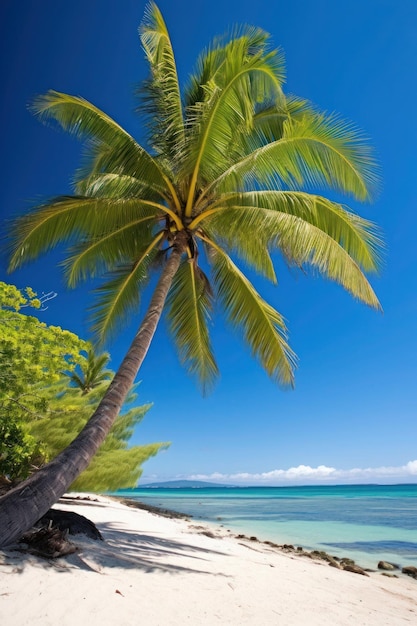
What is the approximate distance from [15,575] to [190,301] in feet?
19.9

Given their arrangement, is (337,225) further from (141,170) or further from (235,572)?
(235,572)

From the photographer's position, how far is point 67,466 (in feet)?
15.5

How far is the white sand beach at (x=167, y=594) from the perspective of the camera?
10.6 feet

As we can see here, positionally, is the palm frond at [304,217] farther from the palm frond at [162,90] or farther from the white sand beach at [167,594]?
the white sand beach at [167,594]

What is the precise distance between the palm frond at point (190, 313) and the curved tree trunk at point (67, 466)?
2040 millimetres

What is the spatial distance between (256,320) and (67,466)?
4414mm

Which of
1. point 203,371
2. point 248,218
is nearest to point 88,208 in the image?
point 248,218

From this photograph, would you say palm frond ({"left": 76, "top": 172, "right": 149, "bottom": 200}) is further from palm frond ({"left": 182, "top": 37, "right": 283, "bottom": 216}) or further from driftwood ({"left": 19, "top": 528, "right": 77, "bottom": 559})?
driftwood ({"left": 19, "top": 528, "right": 77, "bottom": 559})

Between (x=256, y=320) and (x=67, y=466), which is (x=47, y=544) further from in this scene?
(x=256, y=320)

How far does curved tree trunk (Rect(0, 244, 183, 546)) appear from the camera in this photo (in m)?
4.11

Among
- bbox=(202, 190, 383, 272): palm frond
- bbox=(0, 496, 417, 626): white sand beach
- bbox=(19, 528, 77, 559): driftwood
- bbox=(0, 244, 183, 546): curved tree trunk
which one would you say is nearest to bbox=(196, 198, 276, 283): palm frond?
bbox=(202, 190, 383, 272): palm frond

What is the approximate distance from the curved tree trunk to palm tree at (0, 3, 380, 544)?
41mm

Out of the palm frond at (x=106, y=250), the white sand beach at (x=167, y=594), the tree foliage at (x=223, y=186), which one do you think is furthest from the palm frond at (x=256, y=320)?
the white sand beach at (x=167, y=594)

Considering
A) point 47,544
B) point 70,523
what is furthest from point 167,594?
point 70,523
